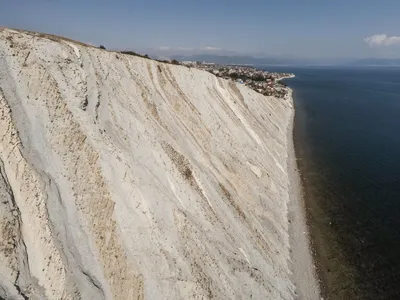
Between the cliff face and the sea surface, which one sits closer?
the cliff face

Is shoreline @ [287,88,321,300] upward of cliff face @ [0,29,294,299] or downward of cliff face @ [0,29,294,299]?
downward

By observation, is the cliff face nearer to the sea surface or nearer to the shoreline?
the shoreline

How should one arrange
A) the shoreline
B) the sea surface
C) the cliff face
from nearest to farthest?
the cliff face
the shoreline
the sea surface

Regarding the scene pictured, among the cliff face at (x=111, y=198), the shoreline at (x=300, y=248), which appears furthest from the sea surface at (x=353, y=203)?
the cliff face at (x=111, y=198)

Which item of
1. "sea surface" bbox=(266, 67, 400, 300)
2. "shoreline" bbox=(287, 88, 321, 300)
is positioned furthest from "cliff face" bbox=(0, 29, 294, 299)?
"sea surface" bbox=(266, 67, 400, 300)

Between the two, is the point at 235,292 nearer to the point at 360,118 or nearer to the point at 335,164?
the point at 335,164

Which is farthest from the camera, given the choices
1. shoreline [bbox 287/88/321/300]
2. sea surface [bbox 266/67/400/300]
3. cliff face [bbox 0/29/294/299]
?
sea surface [bbox 266/67/400/300]
